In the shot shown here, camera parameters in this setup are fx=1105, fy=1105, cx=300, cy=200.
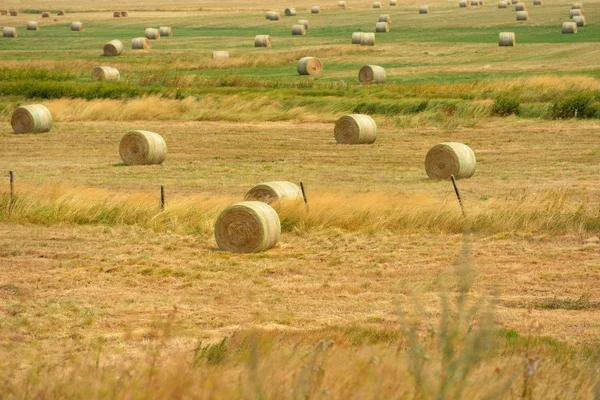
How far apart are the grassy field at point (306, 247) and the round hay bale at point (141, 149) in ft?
1.44

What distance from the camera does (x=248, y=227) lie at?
2000 cm

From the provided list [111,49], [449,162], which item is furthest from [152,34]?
[449,162]

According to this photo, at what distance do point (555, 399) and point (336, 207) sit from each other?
14.9m

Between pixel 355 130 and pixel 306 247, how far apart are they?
15683mm

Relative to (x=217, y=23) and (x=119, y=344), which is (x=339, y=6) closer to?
(x=217, y=23)

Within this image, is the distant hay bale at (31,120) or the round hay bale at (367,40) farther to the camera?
the round hay bale at (367,40)

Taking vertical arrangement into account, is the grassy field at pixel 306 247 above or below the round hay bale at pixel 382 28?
above

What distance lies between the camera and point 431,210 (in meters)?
22.2

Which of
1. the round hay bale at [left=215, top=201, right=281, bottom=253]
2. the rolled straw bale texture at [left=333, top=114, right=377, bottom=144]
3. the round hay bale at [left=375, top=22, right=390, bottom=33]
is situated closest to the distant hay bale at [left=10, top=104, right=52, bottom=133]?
the rolled straw bale texture at [left=333, top=114, right=377, bottom=144]

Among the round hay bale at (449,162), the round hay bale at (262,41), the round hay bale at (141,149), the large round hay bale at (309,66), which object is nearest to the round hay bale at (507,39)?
the large round hay bale at (309,66)

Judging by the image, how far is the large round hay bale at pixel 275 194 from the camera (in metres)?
22.5

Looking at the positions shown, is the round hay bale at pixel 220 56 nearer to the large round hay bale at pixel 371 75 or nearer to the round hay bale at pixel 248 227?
the large round hay bale at pixel 371 75

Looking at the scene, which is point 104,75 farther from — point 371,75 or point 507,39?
point 507,39

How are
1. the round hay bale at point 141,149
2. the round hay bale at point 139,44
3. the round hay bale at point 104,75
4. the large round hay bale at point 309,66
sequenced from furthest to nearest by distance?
the round hay bale at point 139,44, the large round hay bale at point 309,66, the round hay bale at point 104,75, the round hay bale at point 141,149
